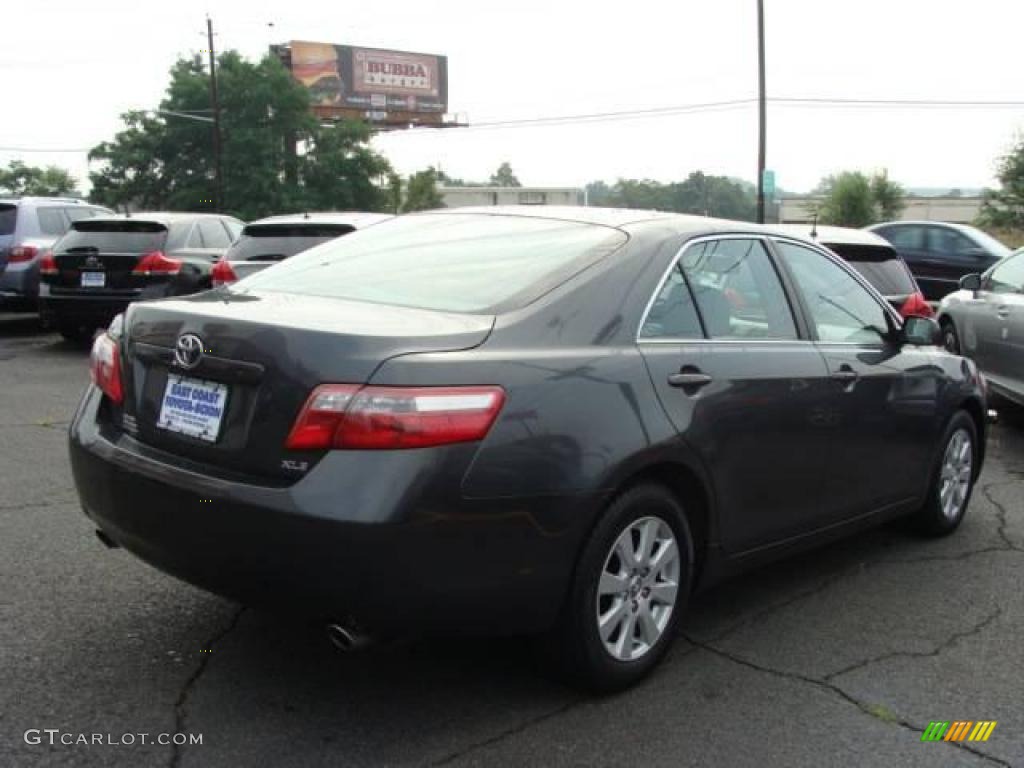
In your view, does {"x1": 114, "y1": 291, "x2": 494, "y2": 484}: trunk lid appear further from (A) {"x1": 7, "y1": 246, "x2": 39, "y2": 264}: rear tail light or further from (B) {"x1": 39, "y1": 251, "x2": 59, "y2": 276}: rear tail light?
(A) {"x1": 7, "y1": 246, "x2": 39, "y2": 264}: rear tail light

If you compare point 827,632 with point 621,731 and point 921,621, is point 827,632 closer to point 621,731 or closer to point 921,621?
point 921,621

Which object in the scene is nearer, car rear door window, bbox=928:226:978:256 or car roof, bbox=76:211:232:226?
car roof, bbox=76:211:232:226

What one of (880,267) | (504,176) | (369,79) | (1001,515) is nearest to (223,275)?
(880,267)

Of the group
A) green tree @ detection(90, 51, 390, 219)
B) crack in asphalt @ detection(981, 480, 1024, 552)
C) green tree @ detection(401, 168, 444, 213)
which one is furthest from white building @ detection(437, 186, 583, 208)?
crack in asphalt @ detection(981, 480, 1024, 552)

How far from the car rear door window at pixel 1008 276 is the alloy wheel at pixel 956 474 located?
301cm

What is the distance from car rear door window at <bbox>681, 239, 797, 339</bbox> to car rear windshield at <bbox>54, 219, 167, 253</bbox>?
8.40 metres

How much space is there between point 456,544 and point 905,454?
2.66 metres


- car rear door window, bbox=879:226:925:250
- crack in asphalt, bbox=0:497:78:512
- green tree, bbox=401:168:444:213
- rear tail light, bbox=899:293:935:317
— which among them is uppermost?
green tree, bbox=401:168:444:213

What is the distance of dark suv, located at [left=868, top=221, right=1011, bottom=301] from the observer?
52.2 ft

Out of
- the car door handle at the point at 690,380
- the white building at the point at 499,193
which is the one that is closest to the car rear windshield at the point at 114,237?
the car door handle at the point at 690,380

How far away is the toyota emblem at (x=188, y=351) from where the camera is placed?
2992mm

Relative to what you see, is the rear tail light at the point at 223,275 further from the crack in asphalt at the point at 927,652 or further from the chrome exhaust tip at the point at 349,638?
the crack in asphalt at the point at 927,652

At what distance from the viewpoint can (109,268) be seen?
10711 mm

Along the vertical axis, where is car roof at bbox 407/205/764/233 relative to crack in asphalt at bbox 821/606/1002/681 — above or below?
above
